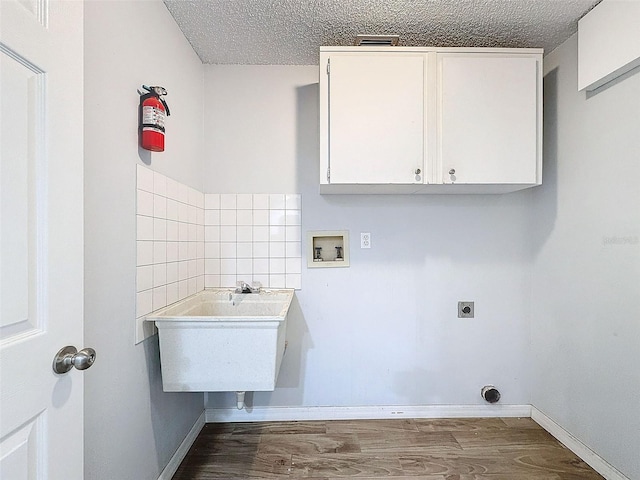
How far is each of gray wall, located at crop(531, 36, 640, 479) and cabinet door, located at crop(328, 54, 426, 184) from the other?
87 centimetres

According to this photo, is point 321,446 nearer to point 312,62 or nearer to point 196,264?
point 196,264

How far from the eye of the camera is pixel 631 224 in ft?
5.21

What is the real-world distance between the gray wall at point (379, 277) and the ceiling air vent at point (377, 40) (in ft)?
1.54

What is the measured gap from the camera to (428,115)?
1.86 meters

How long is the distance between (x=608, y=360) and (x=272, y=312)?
1748 millimetres

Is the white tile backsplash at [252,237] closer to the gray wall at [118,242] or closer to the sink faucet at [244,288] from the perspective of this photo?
the sink faucet at [244,288]

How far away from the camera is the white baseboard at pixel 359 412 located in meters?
2.27

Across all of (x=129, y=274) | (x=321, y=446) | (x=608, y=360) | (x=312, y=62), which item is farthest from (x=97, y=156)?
(x=608, y=360)

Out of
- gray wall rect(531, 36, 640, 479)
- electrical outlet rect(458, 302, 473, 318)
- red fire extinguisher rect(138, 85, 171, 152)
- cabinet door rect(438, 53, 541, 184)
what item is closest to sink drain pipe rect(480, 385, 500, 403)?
gray wall rect(531, 36, 640, 479)

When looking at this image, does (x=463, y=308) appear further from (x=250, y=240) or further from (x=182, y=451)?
(x=182, y=451)

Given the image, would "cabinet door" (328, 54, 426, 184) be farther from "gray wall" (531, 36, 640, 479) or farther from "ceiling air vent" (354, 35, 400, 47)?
"gray wall" (531, 36, 640, 479)

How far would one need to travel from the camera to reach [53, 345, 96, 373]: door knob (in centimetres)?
77

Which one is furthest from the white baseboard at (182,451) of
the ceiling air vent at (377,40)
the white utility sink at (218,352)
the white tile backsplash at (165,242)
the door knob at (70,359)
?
the ceiling air vent at (377,40)

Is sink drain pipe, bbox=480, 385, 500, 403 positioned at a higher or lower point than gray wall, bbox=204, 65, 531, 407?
lower
